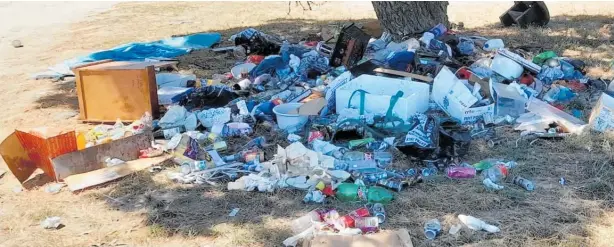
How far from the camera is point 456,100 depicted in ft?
15.3

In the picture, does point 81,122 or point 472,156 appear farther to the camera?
point 81,122

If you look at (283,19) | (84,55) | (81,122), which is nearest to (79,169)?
(81,122)

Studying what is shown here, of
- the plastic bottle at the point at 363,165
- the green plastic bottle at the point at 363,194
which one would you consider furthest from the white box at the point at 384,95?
the green plastic bottle at the point at 363,194

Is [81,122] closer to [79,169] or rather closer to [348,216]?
[79,169]

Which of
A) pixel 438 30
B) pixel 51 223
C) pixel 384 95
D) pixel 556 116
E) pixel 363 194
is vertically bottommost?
pixel 51 223

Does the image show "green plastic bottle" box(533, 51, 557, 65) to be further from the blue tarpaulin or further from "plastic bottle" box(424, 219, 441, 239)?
the blue tarpaulin

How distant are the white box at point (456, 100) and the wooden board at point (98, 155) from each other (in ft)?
7.30

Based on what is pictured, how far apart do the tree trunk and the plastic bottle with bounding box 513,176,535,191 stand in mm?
3828

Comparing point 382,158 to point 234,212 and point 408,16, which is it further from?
point 408,16

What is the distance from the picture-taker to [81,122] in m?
5.32

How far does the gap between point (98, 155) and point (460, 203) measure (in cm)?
239

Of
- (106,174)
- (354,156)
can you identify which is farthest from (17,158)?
(354,156)

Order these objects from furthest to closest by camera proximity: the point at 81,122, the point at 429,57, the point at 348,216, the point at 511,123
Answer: the point at 429,57 → the point at 81,122 → the point at 511,123 → the point at 348,216

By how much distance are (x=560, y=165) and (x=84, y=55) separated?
19.9 feet
